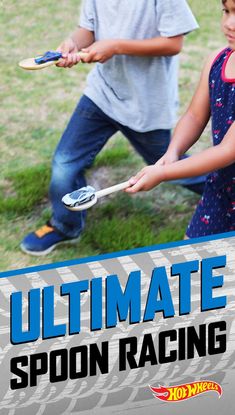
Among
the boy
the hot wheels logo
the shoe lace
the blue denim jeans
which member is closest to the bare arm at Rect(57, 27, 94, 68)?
the boy

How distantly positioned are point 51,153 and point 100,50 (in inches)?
30.5

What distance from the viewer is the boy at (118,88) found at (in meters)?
2.23

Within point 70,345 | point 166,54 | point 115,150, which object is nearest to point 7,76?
point 115,150

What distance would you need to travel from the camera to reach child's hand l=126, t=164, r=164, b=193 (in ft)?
6.14

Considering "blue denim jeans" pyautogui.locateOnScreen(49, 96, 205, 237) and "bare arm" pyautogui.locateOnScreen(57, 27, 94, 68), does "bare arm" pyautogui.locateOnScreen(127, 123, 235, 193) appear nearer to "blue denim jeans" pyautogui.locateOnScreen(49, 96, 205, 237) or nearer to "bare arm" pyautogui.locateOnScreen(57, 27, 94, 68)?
"bare arm" pyautogui.locateOnScreen(57, 27, 94, 68)

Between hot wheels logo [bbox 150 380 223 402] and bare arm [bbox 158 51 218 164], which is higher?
bare arm [bbox 158 51 218 164]

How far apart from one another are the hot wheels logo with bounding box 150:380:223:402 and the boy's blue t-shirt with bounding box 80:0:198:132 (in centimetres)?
71

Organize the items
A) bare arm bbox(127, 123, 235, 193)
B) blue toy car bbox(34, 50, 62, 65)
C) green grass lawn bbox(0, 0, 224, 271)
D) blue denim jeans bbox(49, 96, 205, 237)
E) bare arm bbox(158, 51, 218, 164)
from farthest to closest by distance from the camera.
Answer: green grass lawn bbox(0, 0, 224, 271) < blue denim jeans bbox(49, 96, 205, 237) < blue toy car bbox(34, 50, 62, 65) < bare arm bbox(158, 51, 218, 164) < bare arm bbox(127, 123, 235, 193)

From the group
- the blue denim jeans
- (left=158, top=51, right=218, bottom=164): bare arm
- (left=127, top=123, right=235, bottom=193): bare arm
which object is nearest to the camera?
(left=127, top=123, right=235, bottom=193): bare arm

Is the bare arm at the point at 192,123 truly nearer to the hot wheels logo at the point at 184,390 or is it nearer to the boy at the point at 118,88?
the boy at the point at 118,88

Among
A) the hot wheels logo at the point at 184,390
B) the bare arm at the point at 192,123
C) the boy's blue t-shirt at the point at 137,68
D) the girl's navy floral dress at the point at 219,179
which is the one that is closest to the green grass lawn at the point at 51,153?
the boy's blue t-shirt at the point at 137,68

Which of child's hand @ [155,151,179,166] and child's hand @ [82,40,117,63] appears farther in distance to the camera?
child's hand @ [82,40,117,63]

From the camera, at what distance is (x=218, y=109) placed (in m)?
1.94

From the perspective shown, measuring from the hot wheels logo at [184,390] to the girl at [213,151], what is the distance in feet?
1.09
